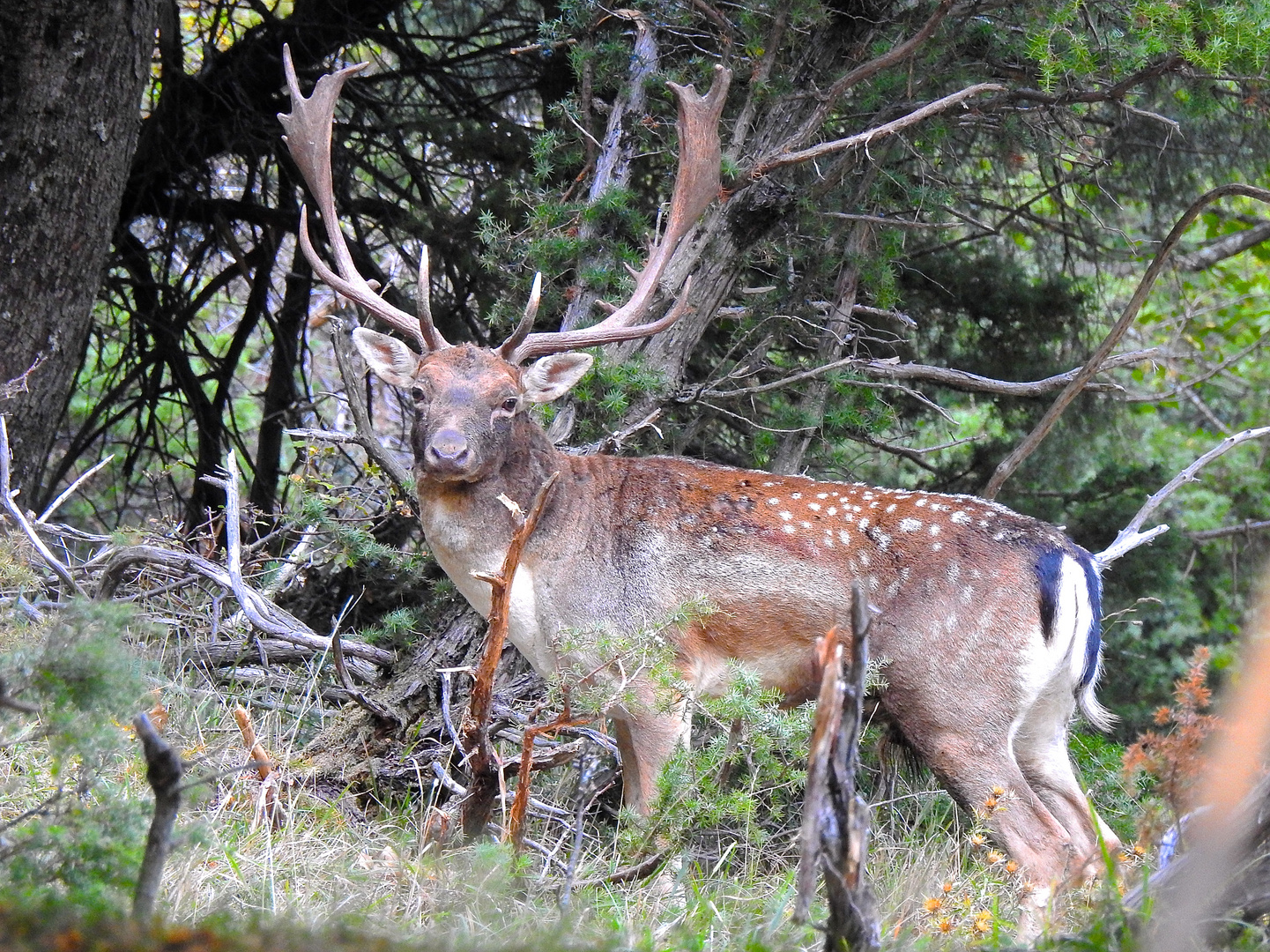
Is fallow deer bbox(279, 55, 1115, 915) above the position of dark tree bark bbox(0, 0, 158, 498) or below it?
below

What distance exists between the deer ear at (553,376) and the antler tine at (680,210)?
0.13 meters

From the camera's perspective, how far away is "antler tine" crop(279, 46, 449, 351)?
6.11 metres

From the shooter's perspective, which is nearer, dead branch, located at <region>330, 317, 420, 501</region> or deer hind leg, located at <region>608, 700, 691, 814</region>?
deer hind leg, located at <region>608, 700, 691, 814</region>

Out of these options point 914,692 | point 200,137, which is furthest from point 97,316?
point 914,692

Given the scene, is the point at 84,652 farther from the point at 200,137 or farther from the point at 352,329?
the point at 200,137

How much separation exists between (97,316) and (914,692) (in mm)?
7651

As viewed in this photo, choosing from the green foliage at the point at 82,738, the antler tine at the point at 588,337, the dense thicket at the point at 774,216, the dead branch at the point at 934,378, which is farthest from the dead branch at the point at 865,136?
the green foliage at the point at 82,738

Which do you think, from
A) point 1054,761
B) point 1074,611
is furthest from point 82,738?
point 1054,761

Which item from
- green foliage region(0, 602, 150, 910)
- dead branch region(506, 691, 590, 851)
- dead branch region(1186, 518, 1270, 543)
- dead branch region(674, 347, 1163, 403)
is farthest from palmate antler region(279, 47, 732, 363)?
dead branch region(1186, 518, 1270, 543)

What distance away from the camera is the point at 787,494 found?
5918 mm

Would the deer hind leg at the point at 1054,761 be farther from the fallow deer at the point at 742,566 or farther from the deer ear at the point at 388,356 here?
the deer ear at the point at 388,356

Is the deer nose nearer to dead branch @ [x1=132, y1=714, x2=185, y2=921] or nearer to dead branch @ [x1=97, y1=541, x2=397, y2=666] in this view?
dead branch @ [x1=97, y1=541, x2=397, y2=666]

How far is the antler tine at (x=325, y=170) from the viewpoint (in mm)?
6113

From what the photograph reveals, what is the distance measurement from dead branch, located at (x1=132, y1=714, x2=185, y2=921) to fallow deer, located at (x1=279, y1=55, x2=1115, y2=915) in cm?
237
